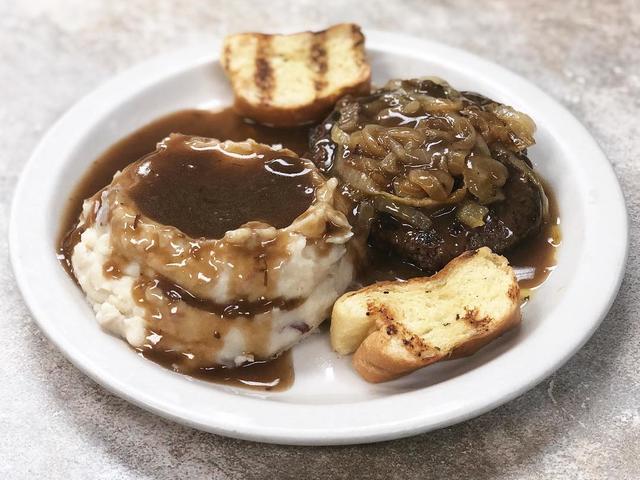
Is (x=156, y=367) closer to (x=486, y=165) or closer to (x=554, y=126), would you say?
(x=486, y=165)

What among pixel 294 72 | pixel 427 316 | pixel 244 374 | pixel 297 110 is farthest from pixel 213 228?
pixel 294 72

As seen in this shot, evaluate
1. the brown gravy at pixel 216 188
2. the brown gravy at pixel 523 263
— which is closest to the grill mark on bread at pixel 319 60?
the brown gravy at pixel 216 188

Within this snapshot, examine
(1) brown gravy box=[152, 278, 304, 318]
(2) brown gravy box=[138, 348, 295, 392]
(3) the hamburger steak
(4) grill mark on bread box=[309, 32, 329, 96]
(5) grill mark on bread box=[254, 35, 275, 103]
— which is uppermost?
(3) the hamburger steak

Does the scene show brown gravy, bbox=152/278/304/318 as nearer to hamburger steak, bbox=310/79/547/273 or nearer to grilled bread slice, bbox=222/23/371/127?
hamburger steak, bbox=310/79/547/273

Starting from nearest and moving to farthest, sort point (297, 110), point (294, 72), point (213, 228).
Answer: point (213, 228) → point (297, 110) → point (294, 72)

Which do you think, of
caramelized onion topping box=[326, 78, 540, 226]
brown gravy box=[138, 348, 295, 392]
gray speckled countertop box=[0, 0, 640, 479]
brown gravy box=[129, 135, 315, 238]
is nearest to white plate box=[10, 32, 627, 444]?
brown gravy box=[138, 348, 295, 392]

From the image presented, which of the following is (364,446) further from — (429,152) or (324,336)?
(429,152)

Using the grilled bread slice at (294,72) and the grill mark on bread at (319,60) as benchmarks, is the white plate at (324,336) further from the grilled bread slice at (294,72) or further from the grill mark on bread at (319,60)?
the grill mark on bread at (319,60)

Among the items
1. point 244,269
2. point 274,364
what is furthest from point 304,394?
point 244,269
